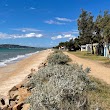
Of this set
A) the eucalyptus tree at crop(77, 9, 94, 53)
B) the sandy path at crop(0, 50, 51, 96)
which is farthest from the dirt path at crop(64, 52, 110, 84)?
the eucalyptus tree at crop(77, 9, 94, 53)

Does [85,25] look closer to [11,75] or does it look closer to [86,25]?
[86,25]

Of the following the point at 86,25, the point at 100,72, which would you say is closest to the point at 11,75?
the point at 100,72

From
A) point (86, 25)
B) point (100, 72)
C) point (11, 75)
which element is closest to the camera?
point (100, 72)

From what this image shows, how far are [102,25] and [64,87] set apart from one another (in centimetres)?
2668

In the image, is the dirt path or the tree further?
the tree

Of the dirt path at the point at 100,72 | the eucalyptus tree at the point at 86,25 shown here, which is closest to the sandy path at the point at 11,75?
the dirt path at the point at 100,72

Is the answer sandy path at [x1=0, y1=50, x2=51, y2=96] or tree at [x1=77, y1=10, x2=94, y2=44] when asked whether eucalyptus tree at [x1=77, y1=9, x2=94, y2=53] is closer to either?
tree at [x1=77, y1=10, x2=94, y2=44]

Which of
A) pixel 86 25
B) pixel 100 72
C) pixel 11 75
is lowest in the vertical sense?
pixel 11 75

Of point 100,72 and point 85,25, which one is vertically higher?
point 85,25

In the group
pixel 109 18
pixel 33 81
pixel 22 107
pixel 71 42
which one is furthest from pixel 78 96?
pixel 71 42

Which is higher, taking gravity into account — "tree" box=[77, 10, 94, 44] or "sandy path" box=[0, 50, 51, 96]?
"tree" box=[77, 10, 94, 44]

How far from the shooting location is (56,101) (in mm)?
5137

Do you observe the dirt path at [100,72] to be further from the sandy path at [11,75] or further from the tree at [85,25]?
the tree at [85,25]

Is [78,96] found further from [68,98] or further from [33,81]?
[33,81]
